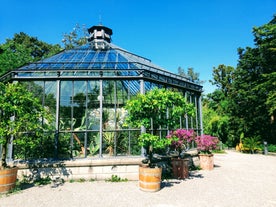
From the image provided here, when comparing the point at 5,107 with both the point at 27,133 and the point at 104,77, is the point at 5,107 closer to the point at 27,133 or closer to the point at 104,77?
the point at 27,133

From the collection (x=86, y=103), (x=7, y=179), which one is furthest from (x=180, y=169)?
(x=7, y=179)

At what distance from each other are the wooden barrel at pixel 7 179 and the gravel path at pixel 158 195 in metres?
0.39

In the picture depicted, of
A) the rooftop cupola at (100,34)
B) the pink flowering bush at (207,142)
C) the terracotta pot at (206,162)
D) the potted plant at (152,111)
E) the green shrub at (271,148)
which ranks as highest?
the rooftop cupola at (100,34)

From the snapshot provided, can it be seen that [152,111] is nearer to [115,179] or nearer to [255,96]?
[115,179]

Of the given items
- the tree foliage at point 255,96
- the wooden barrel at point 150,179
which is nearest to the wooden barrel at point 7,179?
the wooden barrel at point 150,179

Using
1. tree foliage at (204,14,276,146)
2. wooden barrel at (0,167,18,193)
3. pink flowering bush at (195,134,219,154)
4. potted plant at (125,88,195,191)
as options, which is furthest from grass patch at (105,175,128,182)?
tree foliage at (204,14,276,146)

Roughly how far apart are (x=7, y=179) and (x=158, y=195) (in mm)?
4793

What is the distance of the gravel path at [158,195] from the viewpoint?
5.03 meters

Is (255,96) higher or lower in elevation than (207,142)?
higher

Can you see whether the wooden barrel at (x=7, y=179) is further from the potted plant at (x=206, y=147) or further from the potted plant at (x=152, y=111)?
the potted plant at (x=206, y=147)

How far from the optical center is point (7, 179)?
18.9 ft

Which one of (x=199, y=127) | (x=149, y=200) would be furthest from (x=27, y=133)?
(x=199, y=127)

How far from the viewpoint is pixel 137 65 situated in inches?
359

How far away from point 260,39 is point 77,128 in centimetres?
2218
